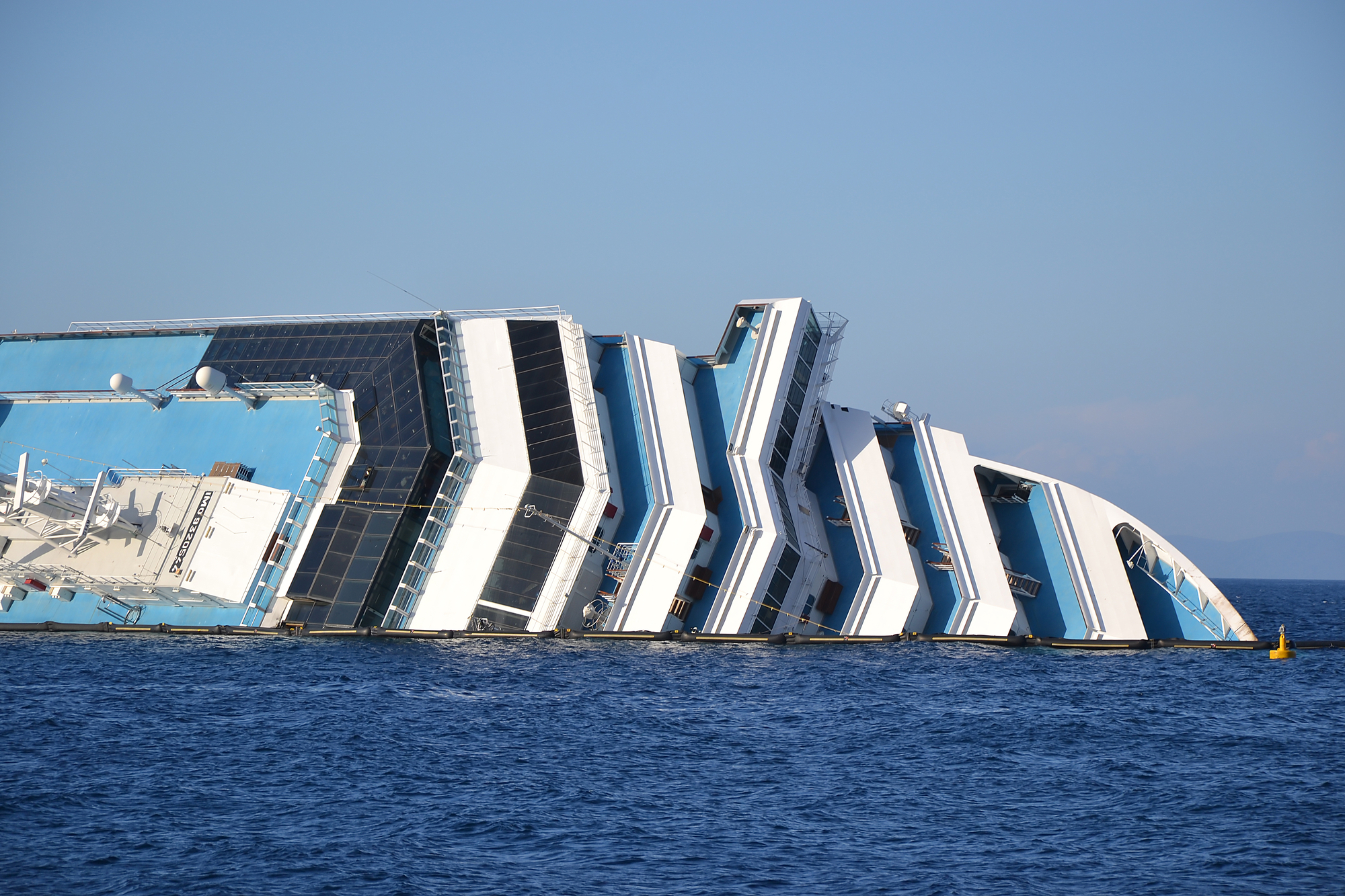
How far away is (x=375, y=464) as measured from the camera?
52.5m

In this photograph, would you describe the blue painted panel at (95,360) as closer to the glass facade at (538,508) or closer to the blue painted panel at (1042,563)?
the glass facade at (538,508)

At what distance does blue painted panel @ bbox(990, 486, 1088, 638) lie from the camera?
180ft

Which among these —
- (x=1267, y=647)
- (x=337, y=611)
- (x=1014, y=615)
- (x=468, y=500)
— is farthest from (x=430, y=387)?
(x=1267, y=647)

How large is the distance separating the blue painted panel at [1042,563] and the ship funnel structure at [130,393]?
37.9 metres

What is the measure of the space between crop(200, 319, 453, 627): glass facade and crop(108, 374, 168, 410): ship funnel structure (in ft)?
16.8

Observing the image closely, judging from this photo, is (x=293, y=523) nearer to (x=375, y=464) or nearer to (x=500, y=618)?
(x=375, y=464)

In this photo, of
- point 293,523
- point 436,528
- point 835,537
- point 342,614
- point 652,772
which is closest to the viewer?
point 652,772

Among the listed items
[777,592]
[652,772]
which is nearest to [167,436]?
[777,592]

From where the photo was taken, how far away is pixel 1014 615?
178 feet

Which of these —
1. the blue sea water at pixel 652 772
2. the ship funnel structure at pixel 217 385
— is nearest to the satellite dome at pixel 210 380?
the ship funnel structure at pixel 217 385

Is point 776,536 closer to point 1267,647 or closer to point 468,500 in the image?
point 468,500

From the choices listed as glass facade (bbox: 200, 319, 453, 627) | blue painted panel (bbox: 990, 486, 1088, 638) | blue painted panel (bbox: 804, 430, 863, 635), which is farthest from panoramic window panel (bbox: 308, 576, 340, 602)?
blue painted panel (bbox: 990, 486, 1088, 638)

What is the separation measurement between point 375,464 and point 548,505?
7693mm

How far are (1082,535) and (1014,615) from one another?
459 centimetres
